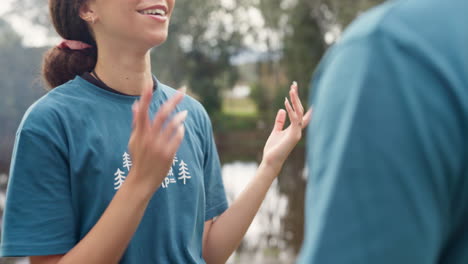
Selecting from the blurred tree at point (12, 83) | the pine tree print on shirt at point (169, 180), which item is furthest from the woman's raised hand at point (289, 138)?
the blurred tree at point (12, 83)

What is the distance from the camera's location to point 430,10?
541 mm

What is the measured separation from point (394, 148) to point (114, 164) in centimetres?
104

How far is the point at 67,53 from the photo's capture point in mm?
1704

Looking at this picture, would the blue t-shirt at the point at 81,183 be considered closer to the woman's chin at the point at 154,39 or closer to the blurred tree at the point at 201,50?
the woman's chin at the point at 154,39

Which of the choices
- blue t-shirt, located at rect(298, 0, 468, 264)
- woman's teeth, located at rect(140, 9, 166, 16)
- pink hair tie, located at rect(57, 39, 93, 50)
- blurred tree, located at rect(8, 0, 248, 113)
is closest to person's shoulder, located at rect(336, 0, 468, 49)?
blue t-shirt, located at rect(298, 0, 468, 264)

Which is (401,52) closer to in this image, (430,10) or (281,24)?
(430,10)

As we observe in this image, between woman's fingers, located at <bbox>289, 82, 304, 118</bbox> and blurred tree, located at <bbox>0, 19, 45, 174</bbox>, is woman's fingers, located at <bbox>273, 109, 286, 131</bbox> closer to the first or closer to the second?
woman's fingers, located at <bbox>289, 82, 304, 118</bbox>

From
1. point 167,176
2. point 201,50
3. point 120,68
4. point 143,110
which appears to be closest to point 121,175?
point 167,176

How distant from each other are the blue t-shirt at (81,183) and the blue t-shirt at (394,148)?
38.4 inches

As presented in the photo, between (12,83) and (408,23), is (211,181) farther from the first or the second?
(12,83)

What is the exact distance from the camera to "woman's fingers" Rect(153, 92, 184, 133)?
3.26 feet

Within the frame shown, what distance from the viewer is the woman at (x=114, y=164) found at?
1291mm

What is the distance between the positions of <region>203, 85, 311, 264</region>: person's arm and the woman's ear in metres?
0.62

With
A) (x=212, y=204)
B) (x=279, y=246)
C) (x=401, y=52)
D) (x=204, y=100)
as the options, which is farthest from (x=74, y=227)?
(x=204, y=100)
